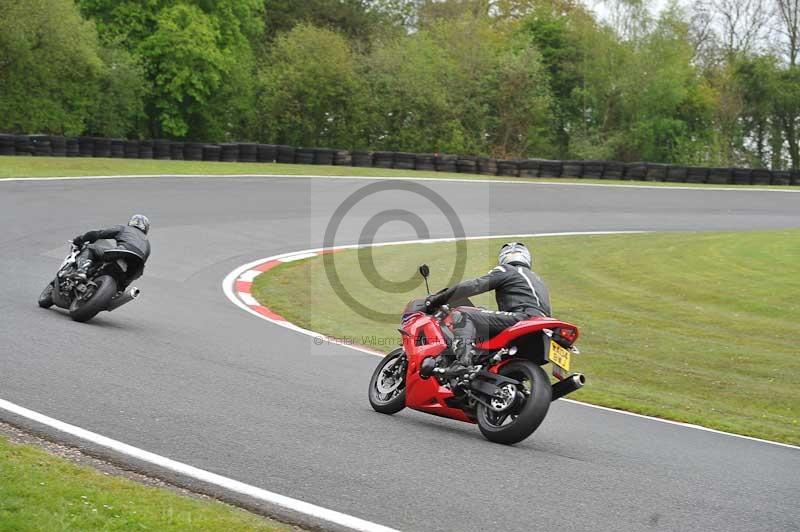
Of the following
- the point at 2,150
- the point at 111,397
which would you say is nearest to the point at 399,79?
the point at 2,150

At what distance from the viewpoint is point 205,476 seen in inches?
233

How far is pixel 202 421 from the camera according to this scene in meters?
7.20

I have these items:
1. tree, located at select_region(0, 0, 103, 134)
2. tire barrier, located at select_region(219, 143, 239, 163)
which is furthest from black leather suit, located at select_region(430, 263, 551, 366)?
tree, located at select_region(0, 0, 103, 134)

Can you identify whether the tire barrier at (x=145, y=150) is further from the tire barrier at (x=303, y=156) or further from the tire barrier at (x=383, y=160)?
the tire barrier at (x=383, y=160)

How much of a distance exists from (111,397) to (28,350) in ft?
Result: 6.16

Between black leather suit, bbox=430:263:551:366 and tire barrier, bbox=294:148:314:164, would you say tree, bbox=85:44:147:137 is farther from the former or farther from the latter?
black leather suit, bbox=430:263:551:366

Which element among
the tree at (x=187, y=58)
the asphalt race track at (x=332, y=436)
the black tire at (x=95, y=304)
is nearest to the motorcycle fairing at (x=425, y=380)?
the asphalt race track at (x=332, y=436)

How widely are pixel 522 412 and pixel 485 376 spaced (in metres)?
0.51

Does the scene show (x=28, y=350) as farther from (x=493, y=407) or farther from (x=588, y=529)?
(x=588, y=529)

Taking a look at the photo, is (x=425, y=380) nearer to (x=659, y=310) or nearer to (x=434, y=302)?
(x=434, y=302)

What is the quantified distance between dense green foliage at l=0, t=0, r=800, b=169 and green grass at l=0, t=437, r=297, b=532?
136 ft

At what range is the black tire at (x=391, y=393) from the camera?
8211 millimetres

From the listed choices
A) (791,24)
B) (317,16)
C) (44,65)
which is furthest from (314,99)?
(791,24)

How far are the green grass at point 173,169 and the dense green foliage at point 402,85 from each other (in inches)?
539
